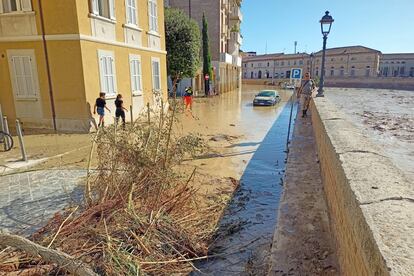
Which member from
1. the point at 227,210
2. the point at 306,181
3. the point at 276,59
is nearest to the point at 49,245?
the point at 227,210

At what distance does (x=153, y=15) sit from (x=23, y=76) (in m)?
8.30

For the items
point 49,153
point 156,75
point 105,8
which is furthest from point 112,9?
point 49,153

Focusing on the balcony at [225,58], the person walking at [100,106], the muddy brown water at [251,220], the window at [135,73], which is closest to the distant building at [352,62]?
the balcony at [225,58]

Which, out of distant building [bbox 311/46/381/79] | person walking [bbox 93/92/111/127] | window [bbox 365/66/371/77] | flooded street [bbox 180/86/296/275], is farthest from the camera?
window [bbox 365/66/371/77]

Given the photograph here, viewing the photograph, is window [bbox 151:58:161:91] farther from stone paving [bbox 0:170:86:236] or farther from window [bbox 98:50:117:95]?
stone paving [bbox 0:170:86:236]

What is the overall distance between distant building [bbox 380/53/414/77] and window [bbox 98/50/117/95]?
289ft

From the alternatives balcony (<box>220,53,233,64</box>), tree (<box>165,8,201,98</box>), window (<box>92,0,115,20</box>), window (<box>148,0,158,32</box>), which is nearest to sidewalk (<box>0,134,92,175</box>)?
window (<box>92,0,115,20</box>)

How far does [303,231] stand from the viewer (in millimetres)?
3619

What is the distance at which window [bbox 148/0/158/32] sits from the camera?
16.7 m

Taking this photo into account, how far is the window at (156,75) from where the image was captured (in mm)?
17453

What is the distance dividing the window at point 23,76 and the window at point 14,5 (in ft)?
5.65

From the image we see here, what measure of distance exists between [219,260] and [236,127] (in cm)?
1094

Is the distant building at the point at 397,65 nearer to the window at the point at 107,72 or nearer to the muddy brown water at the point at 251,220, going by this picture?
the window at the point at 107,72

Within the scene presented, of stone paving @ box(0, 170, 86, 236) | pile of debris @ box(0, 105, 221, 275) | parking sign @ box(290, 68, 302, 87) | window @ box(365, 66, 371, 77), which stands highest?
window @ box(365, 66, 371, 77)
